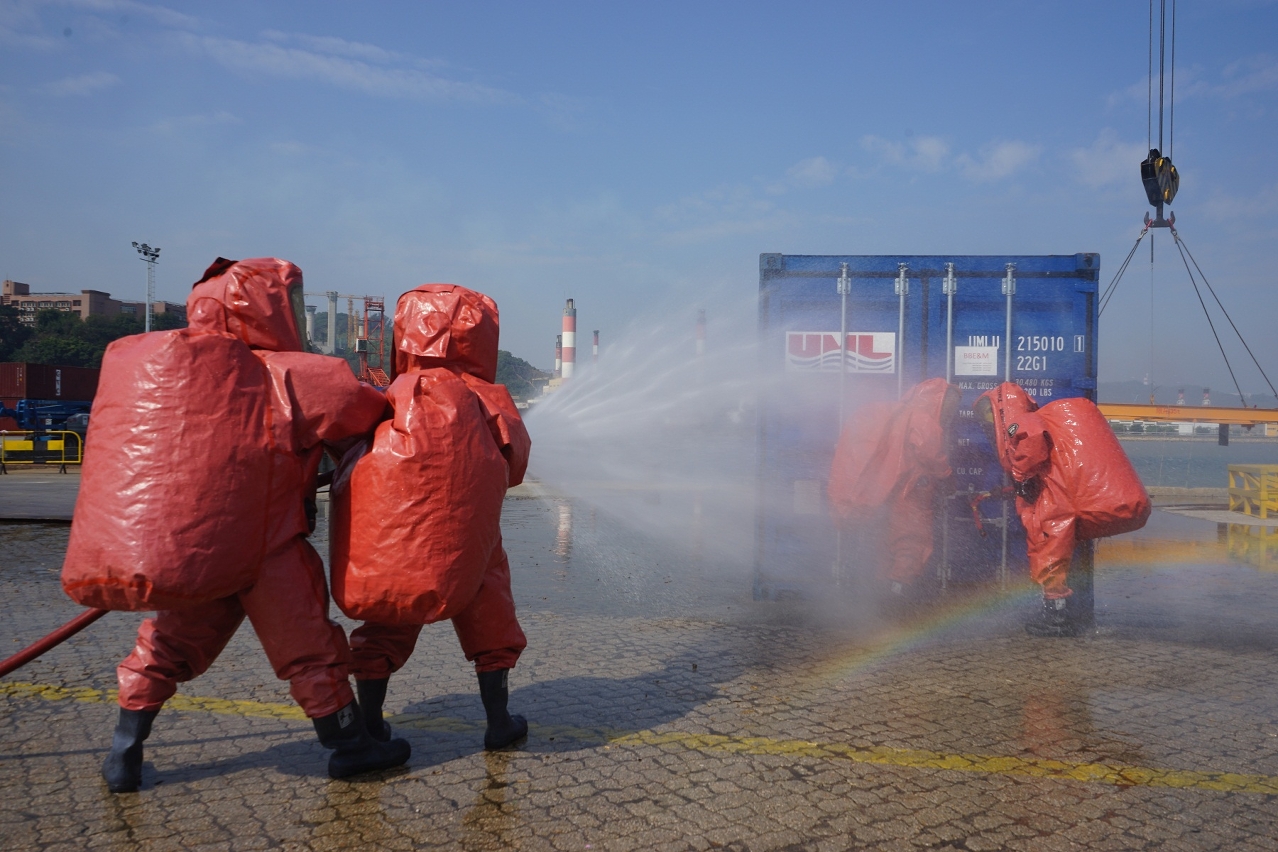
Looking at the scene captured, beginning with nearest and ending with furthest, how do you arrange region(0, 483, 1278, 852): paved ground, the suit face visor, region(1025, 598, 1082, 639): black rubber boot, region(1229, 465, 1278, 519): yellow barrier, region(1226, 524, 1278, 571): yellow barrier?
1. region(0, 483, 1278, 852): paved ground
2. region(1025, 598, 1082, 639): black rubber boot
3. the suit face visor
4. region(1226, 524, 1278, 571): yellow barrier
5. region(1229, 465, 1278, 519): yellow barrier

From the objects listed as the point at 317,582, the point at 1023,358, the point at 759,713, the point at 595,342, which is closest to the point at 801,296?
the point at 1023,358

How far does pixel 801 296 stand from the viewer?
6.89 meters

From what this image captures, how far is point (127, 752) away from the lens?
10.3ft

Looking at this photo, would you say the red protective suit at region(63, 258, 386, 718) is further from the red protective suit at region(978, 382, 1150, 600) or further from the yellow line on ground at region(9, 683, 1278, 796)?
the red protective suit at region(978, 382, 1150, 600)

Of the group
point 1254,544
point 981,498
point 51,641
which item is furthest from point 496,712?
point 1254,544

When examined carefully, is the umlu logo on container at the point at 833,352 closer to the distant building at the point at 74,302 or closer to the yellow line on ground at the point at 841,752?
the yellow line on ground at the point at 841,752

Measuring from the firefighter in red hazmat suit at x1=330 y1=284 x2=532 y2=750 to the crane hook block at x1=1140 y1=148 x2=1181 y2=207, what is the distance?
1286 cm

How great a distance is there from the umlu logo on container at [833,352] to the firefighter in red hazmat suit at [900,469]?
1.30 ft

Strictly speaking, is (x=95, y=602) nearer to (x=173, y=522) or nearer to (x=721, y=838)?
(x=173, y=522)

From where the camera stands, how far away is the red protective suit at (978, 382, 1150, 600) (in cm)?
565

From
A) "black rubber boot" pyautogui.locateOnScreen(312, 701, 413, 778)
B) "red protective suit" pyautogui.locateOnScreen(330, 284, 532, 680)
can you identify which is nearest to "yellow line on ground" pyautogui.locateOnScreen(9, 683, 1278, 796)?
"black rubber boot" pyautogui.locateOnScreen(312, 701, 413, 778)

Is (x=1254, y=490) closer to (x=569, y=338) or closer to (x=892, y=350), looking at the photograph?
(x=892, y=350)

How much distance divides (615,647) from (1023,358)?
3812 mm

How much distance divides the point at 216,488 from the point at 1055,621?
16.8 ft
